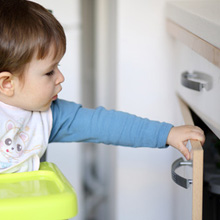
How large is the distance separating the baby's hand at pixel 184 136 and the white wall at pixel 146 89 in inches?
14.8

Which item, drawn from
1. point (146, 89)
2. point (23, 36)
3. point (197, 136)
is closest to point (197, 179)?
point (197, 136)

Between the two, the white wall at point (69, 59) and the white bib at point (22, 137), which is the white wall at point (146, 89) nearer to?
the white wall at point (69, 59)

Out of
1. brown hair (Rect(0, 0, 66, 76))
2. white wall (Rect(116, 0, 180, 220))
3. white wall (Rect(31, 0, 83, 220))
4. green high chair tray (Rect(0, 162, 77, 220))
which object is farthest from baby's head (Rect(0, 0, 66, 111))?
white wall (Rect(31, 0, 83, 220))

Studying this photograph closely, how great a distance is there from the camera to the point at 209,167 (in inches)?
35.0

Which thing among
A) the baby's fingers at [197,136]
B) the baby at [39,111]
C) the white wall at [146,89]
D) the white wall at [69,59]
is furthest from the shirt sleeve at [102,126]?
the white wall at [69,59]

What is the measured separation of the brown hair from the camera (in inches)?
27.2

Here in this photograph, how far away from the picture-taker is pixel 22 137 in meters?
0.77

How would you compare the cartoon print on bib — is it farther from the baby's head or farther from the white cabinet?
the white cabinet

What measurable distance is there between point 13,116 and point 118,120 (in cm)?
19

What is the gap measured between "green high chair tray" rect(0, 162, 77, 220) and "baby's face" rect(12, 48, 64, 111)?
0.52ft

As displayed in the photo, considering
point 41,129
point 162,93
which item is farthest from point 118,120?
point 162,93

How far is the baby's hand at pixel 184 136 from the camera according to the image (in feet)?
2.26

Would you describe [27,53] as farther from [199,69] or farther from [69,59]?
[69,59]

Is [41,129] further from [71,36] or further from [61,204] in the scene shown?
[71,36]
